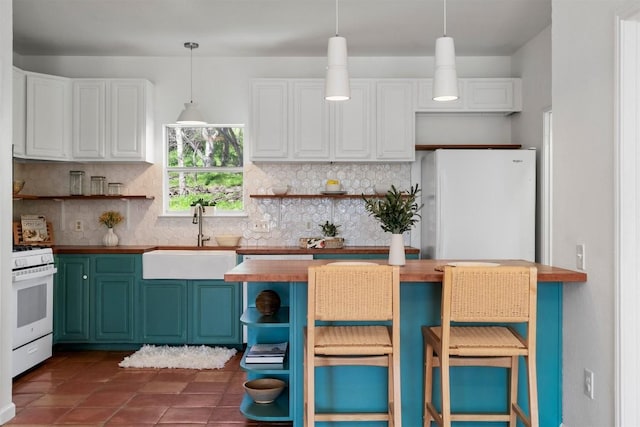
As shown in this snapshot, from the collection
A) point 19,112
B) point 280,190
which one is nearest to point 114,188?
point 19,112

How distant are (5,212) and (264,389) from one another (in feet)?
Result: 6.26

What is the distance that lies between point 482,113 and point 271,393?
3628 mm

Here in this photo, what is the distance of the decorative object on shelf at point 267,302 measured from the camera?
10.6ft

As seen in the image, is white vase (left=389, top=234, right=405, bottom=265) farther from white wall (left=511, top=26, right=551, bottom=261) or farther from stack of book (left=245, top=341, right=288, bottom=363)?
white wall (left=511, top=26, right=551, bottom=261)

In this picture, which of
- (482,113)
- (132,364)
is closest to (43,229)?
(132,364)

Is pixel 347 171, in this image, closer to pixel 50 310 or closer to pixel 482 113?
pixel 482 113

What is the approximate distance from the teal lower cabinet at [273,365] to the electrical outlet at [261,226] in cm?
222

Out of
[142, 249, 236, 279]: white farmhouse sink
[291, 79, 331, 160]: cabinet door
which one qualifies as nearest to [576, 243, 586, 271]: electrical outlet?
[291, 79, 331, 160]: cabinet door

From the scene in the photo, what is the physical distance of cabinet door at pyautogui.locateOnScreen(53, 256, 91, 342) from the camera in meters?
5.04

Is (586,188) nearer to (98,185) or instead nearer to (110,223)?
(110,223)

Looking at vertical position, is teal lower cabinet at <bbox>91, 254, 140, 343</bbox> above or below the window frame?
below

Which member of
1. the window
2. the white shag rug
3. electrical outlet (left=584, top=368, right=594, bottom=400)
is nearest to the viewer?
electrical outlet (left=584, top=368, right=594, bottom=400)

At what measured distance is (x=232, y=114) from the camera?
562cm

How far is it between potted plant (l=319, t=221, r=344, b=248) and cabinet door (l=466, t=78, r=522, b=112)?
1.75 meters
